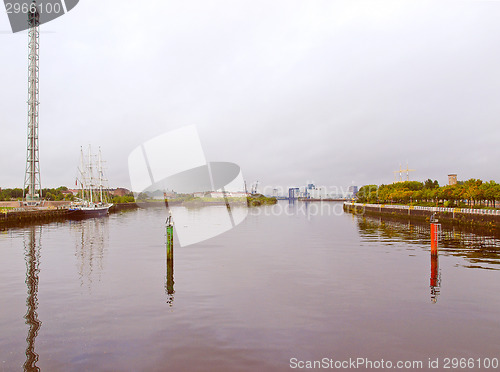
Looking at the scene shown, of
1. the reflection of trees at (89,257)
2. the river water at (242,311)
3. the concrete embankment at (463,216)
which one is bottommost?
the river water at (242,311)

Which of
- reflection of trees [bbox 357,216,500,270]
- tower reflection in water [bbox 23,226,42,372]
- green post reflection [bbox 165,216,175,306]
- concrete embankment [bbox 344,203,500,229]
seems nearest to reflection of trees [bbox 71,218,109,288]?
tower reflection in water [bbox 23,226,42,372]

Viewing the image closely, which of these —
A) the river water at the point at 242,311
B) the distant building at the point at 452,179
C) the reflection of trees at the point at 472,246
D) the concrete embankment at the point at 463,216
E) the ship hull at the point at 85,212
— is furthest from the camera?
the distant building at the point at 452,179

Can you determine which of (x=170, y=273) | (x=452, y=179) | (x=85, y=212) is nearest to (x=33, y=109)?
(x=85, y=212)

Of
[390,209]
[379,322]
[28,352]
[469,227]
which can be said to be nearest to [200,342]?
[28,352]

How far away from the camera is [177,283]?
2153 centimetres

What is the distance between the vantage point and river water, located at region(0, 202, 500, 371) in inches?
472

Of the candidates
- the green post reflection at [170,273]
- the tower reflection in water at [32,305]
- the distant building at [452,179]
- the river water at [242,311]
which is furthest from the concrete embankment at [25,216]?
the distant building at [452,179]

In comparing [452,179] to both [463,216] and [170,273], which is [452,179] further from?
[170,273]

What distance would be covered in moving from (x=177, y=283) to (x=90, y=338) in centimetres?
838

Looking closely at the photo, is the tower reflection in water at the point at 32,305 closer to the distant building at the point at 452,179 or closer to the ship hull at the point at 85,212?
the ship hull at the point at 85,212

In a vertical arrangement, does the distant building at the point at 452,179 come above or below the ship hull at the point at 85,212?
above

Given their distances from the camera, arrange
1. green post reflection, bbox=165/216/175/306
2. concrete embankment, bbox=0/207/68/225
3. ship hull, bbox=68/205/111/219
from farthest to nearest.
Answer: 1. ship hull, bbox=68/205/111/219
2. concrete embankment, bbox=0/207/68/225
3. green post reflection, bbox=165/216/175/306

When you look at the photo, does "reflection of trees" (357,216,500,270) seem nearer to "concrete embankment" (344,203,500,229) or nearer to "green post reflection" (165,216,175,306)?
"concrete embankment" (344,203,500,229)

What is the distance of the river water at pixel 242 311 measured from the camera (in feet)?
39.3
